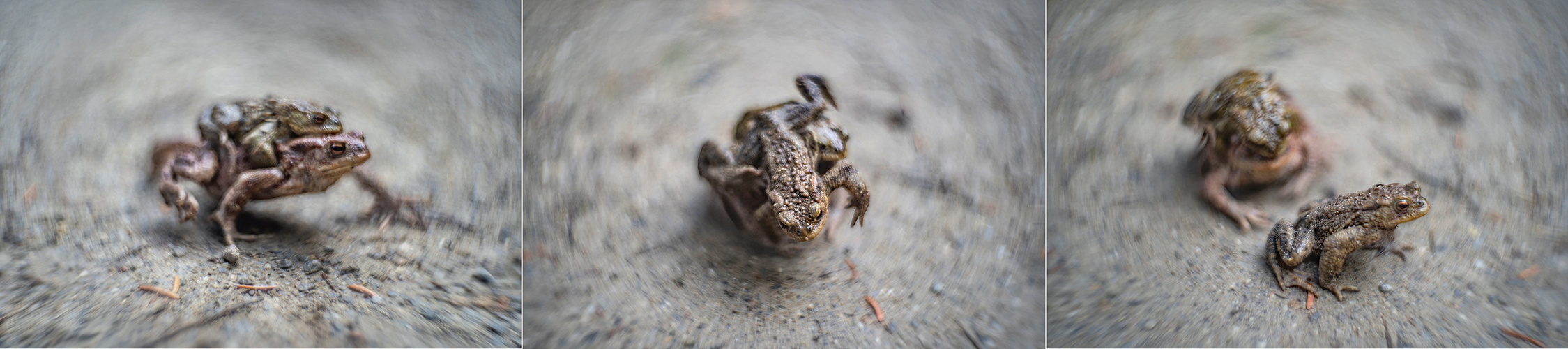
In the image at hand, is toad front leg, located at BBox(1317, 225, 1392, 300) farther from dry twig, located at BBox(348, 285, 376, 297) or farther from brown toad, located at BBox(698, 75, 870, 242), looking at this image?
dry twig, located at BBox(348, 285, 376, 297)

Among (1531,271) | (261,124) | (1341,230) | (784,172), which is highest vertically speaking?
(261,124)

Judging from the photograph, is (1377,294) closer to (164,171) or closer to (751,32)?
(751,32)

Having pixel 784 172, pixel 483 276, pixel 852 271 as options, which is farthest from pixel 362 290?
pixel 852 271

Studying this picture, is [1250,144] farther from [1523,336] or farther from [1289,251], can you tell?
[1523,336]

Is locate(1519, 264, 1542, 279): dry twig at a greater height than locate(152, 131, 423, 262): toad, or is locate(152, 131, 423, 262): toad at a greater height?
locate(152, 131, 423, 262): toad

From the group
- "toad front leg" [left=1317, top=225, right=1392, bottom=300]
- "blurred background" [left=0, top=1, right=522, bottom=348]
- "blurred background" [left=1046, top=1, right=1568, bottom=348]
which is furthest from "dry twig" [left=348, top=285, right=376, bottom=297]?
"toad front leg" [left=1317, top=225, right=1392, bottom=300]

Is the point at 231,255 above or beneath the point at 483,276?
above

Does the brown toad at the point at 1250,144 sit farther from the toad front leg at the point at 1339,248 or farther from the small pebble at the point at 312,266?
the small pebble at the point at 312,266
